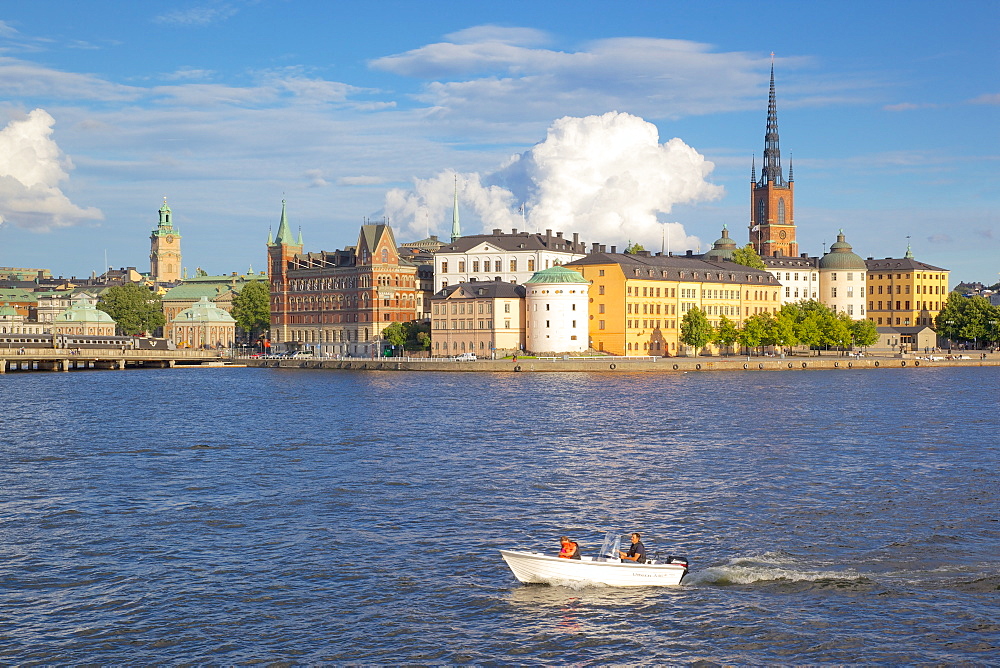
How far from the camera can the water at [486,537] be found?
2508 centimetres

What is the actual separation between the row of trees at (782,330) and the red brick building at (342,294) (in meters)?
48.2

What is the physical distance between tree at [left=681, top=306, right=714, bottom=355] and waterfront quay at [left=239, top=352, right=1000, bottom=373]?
22.2 feet

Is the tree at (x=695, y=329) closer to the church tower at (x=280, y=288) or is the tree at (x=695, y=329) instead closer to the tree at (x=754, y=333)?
the tree at (x=754, y=333)

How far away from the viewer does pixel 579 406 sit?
8131 cm

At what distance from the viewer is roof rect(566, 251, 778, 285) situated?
151m

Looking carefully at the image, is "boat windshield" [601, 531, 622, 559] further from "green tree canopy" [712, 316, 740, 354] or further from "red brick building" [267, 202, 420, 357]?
→ "red brick building" [267, 202, 420, 357]

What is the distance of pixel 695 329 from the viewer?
14988 centimetres

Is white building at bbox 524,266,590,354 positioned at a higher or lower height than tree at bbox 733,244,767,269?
lower

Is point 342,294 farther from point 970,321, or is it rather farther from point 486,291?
point 970,321

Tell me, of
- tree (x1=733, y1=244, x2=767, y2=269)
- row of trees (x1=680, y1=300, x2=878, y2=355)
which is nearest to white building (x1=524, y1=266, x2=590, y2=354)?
row of trees (x1=680, y1=300, x2=878, y2=355)

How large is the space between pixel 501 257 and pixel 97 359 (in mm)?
60624

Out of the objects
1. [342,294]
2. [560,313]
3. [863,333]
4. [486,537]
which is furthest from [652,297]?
[486,537]

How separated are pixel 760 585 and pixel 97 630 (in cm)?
1654

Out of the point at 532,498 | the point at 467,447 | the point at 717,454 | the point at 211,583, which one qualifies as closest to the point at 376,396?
the point at 467,447
